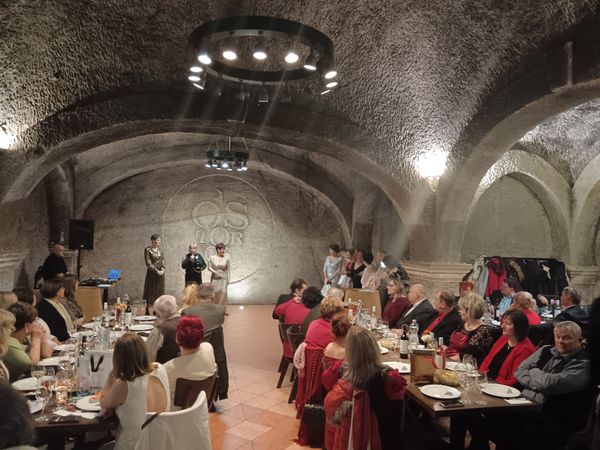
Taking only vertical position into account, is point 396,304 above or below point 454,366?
above

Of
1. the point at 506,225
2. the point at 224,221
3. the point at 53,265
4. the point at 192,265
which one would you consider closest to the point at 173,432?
the point at 53,265

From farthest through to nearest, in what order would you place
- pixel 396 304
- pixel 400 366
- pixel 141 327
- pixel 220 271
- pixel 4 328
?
1. pixel 220 271
2. pixel 396 304
3. pixel 141 327
4. pixel 400 366
5. pixel 4 328

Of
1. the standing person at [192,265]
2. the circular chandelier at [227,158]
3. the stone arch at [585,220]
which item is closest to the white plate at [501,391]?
the stone arch at [585,220]

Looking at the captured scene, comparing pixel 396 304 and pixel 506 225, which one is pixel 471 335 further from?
pixel 506 225

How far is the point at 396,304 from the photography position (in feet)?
20.2

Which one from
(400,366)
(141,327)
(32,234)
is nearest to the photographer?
(400,366)

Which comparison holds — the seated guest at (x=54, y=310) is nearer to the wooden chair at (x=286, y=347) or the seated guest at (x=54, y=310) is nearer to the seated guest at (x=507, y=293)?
the wooden chair at (x=286, y=347)

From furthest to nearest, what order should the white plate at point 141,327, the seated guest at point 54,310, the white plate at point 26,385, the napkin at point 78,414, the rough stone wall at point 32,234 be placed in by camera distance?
the rough stone wall at point 32,234, the white plate at point 141,327, the seated guest at point 54,310, the white plate at point 26,385, the napkin at point 78,414

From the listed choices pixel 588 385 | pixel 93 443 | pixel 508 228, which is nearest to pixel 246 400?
pixel 93 443

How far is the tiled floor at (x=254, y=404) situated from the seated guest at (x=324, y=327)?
2.87 feet

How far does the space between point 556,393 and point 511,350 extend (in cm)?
64

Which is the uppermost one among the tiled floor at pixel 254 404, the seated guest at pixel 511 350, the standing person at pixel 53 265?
the standing person at pixel 53 265

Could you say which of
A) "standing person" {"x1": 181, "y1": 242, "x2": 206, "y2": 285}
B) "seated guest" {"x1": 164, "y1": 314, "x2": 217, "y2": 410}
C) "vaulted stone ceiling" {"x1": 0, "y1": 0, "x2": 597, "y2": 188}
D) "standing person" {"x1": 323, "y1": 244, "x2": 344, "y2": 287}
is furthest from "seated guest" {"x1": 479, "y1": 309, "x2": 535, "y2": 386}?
"standing person" {"x1": 181, "y1": 242, "x2": 206, "y2": 285}

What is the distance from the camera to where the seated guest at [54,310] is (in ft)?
16.0
